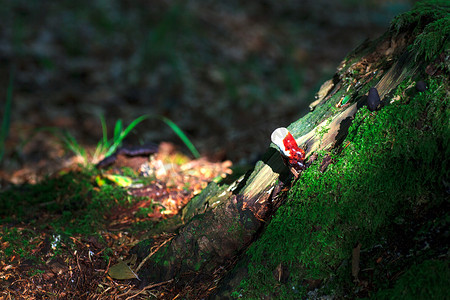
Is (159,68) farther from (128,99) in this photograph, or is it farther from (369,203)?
(369,203)

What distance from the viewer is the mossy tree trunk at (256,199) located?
5.86 ft

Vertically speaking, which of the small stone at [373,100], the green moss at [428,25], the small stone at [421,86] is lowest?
the small stone at [421,86]

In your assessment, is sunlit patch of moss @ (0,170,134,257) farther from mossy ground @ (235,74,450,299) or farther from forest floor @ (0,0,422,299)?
mossy ground @ (235,74,450,299)

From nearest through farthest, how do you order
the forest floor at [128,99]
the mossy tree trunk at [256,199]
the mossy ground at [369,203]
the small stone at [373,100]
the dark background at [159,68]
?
1. the mossy ground at [369,203]
2. the small stone at [373,100]
3. the mossy tree trunk at [256,199]
4. the forest floor at [128,99]
5. the dark background at [159,68]

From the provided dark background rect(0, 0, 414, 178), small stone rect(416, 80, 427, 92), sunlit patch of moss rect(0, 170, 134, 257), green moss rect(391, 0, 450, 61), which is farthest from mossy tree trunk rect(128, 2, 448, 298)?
dark background rect(0, 0, 414, 178)

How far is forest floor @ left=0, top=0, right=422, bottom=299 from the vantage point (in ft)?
6.86

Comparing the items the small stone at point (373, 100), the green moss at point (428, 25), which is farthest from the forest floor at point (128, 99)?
the small stone at point (373, 100)

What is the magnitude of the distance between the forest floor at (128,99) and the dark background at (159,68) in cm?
3

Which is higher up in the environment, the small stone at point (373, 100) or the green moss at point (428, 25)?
the green moss at point (428, 25)

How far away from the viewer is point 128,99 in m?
6.90

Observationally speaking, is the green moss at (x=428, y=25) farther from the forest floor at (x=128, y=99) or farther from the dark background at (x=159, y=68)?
the dark background at (x=159, y=68)

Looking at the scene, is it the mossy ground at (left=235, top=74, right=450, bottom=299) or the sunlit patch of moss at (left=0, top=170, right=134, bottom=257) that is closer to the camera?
the mossy ground at (left=235, top=74, right=450, bottom=299)

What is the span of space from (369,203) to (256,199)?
583 mm

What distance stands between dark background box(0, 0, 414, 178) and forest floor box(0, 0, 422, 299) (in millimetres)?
29
